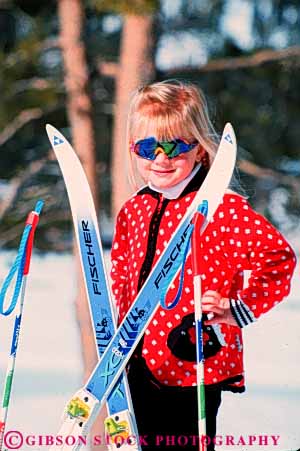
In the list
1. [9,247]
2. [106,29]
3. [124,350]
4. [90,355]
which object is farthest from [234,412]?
[106,29]

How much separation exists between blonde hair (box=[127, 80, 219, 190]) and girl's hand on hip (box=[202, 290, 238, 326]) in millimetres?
292

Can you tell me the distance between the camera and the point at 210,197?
239 centimetres

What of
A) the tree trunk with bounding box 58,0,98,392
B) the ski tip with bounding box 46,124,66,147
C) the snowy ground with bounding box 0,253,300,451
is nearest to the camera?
the ski tip with bounding box 46,124,66,147

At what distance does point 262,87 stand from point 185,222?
4741mm

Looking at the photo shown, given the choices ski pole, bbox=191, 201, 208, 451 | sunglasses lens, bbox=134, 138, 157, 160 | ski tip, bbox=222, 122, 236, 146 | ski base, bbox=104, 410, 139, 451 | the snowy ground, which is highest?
ski tip, bbox=222, 122, 236, 146

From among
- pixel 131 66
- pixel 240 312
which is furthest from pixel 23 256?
pixel 131 66

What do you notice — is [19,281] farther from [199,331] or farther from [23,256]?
[199,331]

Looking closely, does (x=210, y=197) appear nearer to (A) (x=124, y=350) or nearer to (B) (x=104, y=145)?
(A) (x=124, y=350)

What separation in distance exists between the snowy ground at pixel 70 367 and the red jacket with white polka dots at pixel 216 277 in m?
0.25

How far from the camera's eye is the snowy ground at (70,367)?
3326 millimetres

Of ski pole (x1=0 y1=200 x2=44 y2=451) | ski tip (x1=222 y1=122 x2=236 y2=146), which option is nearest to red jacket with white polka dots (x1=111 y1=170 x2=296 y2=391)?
ski tip (x1=222 y1=122 x2=236 y2=146)

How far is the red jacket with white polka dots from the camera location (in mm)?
2391

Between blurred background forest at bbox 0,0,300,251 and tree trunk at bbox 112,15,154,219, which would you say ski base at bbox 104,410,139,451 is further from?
blurred background forest at bbox 0,0,300,251

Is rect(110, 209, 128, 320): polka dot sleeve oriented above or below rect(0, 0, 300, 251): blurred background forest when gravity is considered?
above
